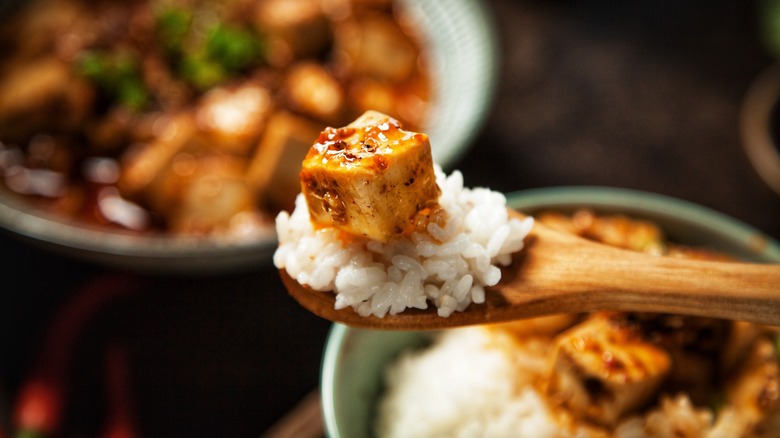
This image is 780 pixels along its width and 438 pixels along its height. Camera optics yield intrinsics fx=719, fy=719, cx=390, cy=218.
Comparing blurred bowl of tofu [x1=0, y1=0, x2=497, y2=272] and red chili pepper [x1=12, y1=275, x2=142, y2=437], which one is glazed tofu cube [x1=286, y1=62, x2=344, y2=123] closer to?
blurred bowl of tofu [x1=0, y1=0, x2=497, y2=272]

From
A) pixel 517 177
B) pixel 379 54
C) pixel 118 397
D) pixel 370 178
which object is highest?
pixel 370 178

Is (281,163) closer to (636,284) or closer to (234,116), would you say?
(234,116)

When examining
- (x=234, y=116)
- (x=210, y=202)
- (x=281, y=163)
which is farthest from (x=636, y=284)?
(x=234, y=116)

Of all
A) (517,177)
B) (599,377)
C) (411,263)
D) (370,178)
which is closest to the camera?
(370,178)

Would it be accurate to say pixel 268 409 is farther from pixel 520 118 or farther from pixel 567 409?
pixel 520 118

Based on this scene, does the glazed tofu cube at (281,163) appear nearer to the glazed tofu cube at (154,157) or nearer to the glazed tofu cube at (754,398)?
the glazed tofu cube at (154,157)

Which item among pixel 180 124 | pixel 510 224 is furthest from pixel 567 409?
pixel 180 124

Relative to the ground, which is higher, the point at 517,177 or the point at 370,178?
the point at 370,178
